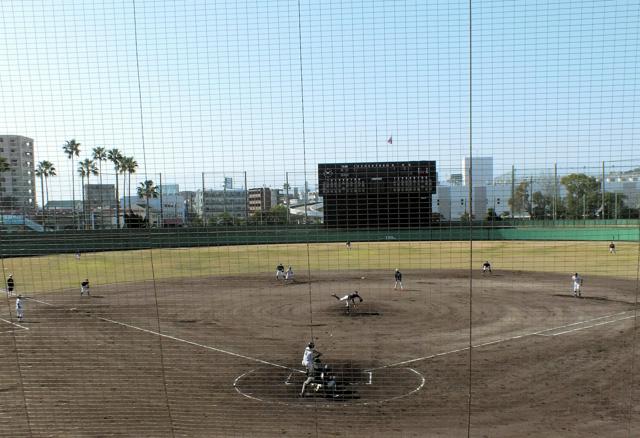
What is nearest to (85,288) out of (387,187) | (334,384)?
(334,384)

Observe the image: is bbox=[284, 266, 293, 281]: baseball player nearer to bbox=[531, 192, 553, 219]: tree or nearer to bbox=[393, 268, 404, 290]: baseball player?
bbox=[393, 268, 404, 290]: baseball player

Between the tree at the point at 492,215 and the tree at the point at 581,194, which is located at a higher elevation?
the tree at the point at 581,194

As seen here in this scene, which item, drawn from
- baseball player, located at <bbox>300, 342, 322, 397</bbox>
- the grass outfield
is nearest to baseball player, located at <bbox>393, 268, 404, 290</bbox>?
the grass outfield

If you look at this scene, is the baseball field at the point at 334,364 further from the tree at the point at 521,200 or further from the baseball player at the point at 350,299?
the tree at the point at 521,200

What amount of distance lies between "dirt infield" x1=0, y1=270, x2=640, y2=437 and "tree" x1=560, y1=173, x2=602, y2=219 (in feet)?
10.3

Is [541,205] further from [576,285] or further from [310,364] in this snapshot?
[576,285]

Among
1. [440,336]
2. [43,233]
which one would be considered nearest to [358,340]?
[440,336]

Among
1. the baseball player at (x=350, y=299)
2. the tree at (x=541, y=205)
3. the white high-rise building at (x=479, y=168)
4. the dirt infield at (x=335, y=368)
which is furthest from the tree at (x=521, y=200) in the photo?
the baseball player at (x=350, y=299)

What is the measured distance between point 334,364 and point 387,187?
16.6 ft

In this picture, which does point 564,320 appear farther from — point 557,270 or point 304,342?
point 557,270

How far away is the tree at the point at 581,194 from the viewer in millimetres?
6891

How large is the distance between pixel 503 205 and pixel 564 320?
8611 mm

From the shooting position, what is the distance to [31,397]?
27.6 ft

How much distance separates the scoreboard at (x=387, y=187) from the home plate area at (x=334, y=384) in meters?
3.00
